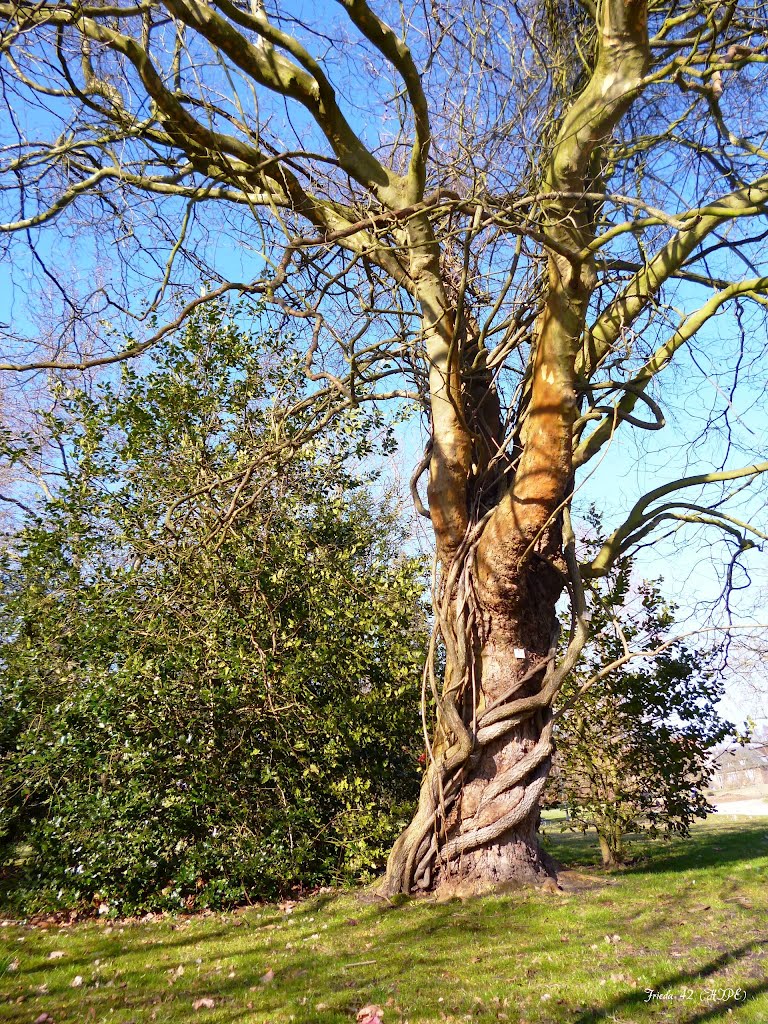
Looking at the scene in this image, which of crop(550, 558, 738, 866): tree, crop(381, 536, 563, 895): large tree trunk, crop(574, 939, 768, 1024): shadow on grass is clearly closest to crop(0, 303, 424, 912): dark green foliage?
crop(381, 536, 563, 895): large tree trunk

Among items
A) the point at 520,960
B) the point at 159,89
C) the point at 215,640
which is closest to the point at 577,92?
the point at 159,89

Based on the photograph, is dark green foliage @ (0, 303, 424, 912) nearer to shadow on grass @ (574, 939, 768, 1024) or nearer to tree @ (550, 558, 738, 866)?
tree @ (550, 558, 738, 866)

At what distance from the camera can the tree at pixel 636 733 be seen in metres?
7.50

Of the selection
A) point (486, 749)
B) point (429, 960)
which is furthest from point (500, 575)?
point (429, 960)

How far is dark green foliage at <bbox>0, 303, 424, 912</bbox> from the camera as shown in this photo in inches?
255

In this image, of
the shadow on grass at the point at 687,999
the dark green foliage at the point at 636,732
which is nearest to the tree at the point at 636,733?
the dark green foliage at the point at 636,732

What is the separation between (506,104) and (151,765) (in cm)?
618

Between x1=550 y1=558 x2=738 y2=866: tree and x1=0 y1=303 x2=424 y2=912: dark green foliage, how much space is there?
1801mm

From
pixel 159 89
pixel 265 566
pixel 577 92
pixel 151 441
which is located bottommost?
pixel 265 566

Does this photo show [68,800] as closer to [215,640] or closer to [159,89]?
[215,640]

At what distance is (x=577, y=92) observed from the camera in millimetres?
6172

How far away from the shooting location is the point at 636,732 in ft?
24.9

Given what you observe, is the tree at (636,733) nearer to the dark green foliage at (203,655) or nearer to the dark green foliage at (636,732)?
the dark green foliage at (636,732)

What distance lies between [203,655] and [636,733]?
4.40m
